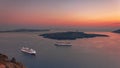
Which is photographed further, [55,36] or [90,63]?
[55,36]

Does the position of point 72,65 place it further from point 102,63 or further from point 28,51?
point 28,51

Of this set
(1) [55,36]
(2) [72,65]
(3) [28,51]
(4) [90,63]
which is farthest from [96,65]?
(1) [55,36]

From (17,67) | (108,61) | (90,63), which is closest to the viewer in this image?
(17,67)

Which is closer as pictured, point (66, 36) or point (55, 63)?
point (55, 63)

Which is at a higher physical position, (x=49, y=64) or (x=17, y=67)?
(x=17, y=67)

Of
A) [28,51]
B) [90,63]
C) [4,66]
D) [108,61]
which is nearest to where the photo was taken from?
[4,66]

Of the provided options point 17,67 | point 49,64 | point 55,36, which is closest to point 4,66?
point 17,67

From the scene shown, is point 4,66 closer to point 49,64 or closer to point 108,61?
point 49,64

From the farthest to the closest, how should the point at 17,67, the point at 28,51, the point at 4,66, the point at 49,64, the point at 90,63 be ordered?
the point at 28,51 → the point at 90,63 → the point at 49,64 → the point at 17,67 → the point at 4,66

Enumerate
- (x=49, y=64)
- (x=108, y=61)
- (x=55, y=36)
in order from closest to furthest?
(x=49, y=64), (x=108, y=61), (x=55, y=36)
